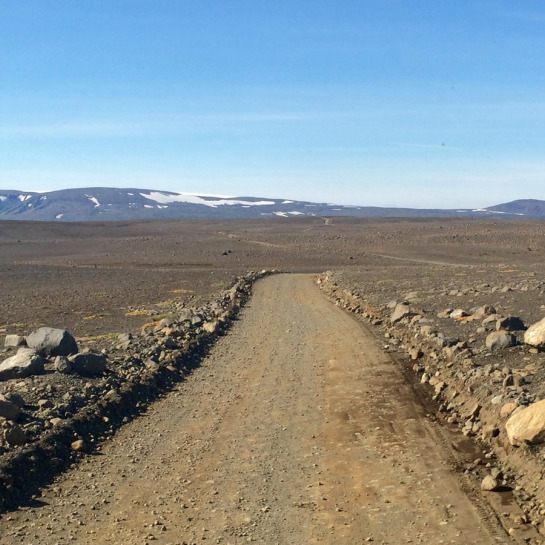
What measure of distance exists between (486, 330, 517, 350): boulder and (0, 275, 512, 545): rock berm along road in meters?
2.13

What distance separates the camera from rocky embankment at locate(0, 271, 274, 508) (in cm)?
802

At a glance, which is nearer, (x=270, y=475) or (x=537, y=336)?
(x=270, y=475)

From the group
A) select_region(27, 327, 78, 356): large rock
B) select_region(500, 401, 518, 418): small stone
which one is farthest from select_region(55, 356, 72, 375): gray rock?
select_region(500, 401, 518, 418): small stone

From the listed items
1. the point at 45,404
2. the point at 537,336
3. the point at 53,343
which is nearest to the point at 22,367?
the point at 53,343

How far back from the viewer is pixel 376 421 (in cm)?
980

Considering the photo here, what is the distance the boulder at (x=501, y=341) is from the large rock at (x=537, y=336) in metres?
0.37

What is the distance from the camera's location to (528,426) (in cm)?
796

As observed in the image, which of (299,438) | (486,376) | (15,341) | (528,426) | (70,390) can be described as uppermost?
(528,426)

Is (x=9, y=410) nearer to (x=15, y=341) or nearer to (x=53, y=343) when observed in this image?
(x=53, y=343)

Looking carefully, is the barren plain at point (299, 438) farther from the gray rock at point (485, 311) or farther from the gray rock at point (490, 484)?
the gray rock at point (485, 311)

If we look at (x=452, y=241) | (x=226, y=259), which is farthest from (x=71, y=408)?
(x=452, y=241)

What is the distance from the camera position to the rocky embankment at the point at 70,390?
26.3ft

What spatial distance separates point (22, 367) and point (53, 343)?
6.63 feet

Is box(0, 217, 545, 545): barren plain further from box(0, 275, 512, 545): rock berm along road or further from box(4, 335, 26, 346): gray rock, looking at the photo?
box(4, 335, 26, 346): gray rock
